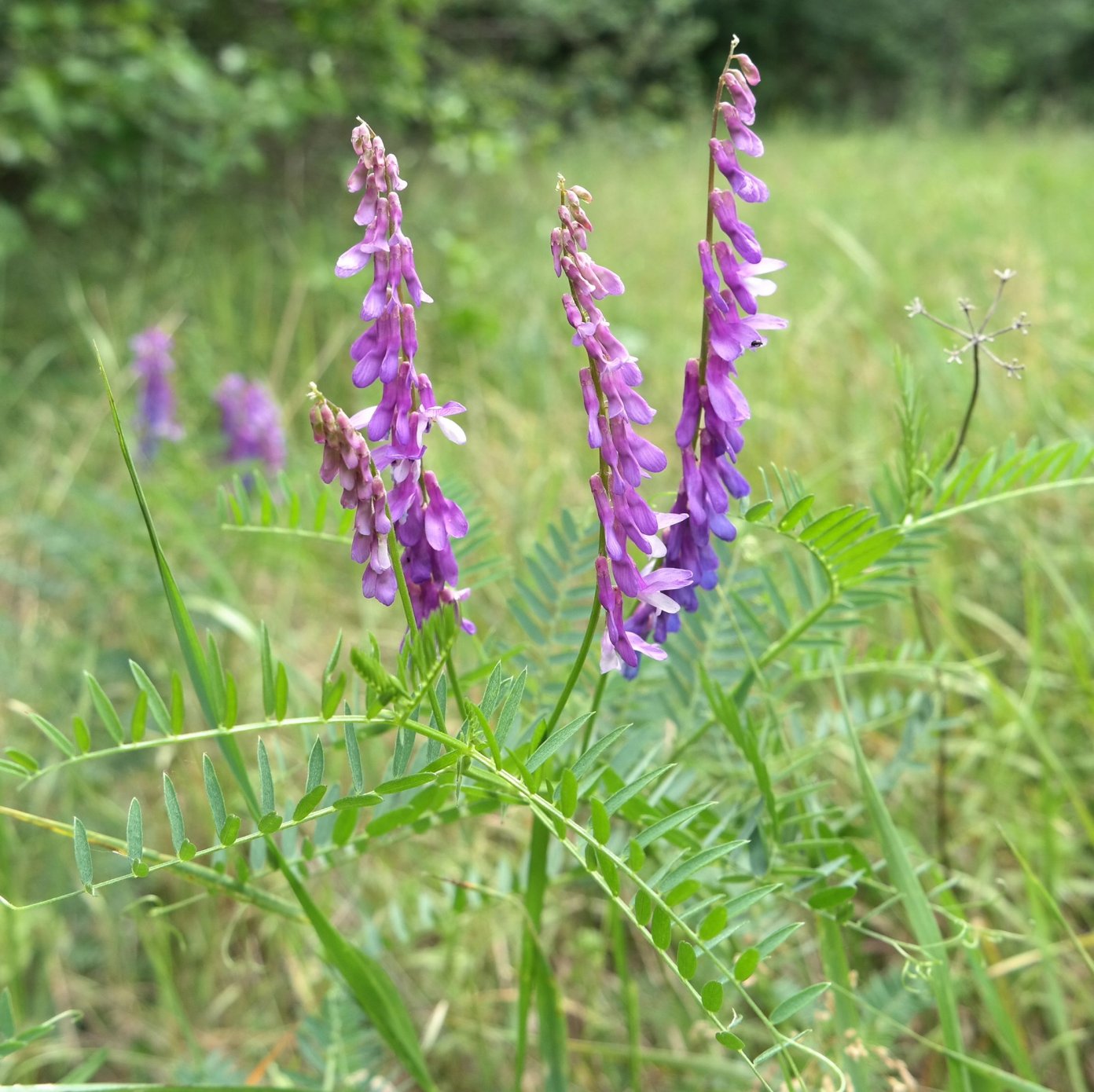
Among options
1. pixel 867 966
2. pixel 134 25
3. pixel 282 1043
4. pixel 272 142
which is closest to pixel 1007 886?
pixel 867 966

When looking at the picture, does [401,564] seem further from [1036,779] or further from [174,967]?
[1036,779]

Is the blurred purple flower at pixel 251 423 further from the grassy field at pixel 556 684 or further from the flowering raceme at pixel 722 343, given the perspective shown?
the flowering raceme at pixel 722 343

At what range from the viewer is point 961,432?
1.13m

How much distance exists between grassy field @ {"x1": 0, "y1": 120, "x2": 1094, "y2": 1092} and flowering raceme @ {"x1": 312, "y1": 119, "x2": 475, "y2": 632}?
29 cm

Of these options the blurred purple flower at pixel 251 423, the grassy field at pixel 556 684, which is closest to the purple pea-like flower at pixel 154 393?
the grassy field at pixel 556 684

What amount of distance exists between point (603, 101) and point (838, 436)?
21.5ft

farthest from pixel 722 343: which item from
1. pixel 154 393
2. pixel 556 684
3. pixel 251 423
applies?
pixel 154 393

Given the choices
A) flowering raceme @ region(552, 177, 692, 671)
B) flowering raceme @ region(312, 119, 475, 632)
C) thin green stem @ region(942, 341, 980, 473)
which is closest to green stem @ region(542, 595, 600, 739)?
flowering raceme @ region(552, 177, 692, 671)

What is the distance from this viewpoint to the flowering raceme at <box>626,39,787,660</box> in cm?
85

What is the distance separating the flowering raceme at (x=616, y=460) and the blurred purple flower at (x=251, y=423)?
1.86 metres

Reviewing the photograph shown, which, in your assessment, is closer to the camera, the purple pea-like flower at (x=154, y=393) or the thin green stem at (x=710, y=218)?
the thin green stem at (x=710, y=218)

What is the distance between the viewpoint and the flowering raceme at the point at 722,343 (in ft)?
2.80

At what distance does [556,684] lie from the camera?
3.86 ft

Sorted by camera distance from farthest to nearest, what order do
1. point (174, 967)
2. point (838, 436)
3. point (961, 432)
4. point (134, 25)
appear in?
point (134, 25)
point (838, 436)
point (174, 967)
point (961, 432)
